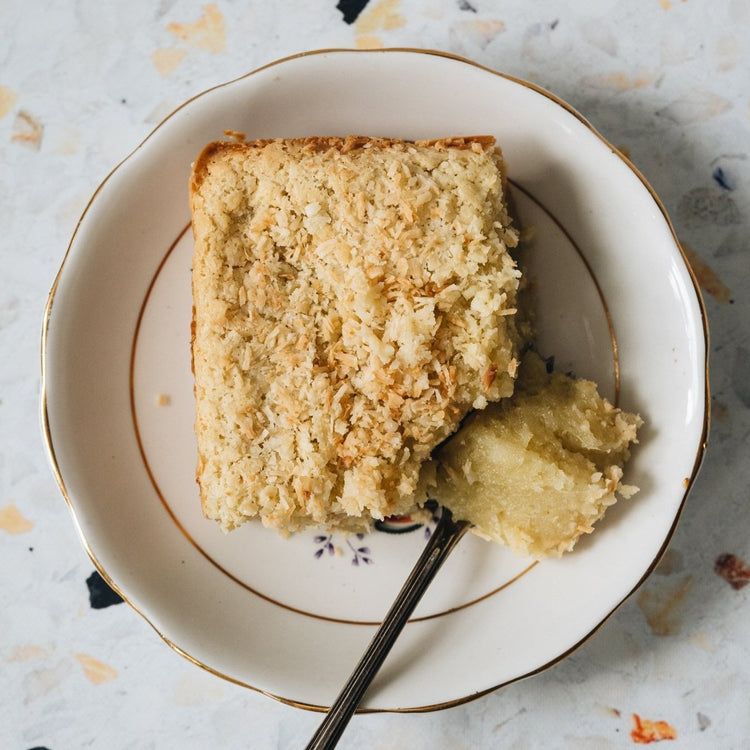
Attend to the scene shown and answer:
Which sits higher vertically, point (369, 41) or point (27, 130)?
point (369, 41)

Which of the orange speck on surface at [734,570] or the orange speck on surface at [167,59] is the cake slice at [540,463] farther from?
the orange speck on surface at [167,59]

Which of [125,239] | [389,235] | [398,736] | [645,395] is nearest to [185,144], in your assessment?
[125,239]

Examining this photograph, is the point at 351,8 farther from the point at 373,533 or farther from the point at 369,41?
the point at 373,533

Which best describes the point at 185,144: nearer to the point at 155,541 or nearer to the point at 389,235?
the point at 389,235

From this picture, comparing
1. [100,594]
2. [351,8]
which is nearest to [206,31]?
[351,8]

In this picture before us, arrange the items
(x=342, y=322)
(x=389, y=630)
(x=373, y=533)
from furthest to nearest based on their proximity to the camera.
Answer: (x=373, y=533), (x=389, y=630), (x=342, y=322)

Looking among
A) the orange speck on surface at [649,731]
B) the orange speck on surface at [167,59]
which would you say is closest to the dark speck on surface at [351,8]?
the orange speck on surface at [167,59]

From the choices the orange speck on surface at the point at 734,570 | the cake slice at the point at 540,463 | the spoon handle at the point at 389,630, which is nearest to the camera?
the cake slice at the point at 540,463
